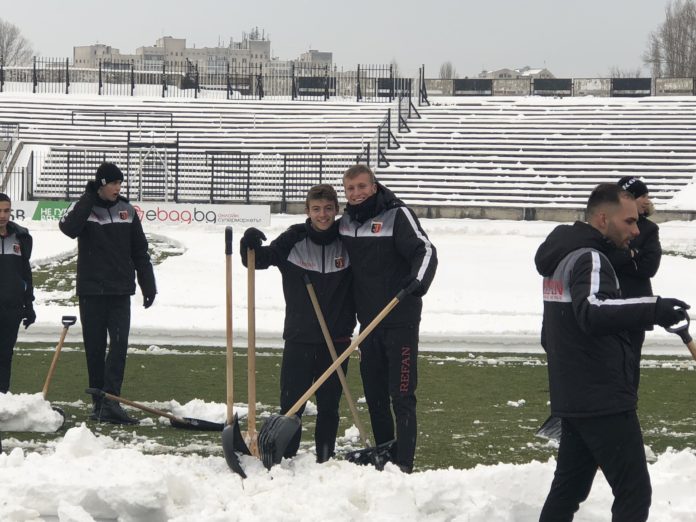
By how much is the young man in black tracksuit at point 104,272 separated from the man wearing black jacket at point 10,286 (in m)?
0.47

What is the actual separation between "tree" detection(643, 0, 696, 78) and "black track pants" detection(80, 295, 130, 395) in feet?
214

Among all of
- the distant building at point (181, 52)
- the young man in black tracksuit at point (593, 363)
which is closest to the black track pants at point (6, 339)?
the young man in black tracksuit at point (593, 363)

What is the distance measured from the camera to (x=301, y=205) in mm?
31000

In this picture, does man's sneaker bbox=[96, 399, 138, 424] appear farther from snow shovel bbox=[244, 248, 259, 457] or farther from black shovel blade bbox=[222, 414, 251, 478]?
black shovel blade bbox=[222, 414, 251, 478]

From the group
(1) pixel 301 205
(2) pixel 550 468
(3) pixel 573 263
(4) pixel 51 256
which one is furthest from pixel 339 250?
(1) pixel 301 205

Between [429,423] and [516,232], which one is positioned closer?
[429,423]

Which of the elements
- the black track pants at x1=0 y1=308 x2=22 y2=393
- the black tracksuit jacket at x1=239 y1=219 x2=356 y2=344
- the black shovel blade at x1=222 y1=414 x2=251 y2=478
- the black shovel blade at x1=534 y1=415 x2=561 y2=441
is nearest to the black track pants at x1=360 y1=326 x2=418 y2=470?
the black tracksuit jacket at x1=239 y1=219 x2=356 y2=344

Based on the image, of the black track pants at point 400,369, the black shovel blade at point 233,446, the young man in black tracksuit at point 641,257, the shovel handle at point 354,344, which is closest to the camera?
the black shovel blade at point 233,446

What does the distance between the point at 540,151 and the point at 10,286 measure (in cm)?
2876

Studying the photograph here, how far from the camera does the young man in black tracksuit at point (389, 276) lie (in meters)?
6.35

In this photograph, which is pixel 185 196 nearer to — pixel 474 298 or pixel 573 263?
pixel 474 298

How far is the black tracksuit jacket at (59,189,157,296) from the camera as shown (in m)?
8.11

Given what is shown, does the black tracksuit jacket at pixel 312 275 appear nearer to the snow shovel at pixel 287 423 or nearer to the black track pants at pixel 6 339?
the snow shovel at pixel 287 423

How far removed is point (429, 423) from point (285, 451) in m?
2.06
